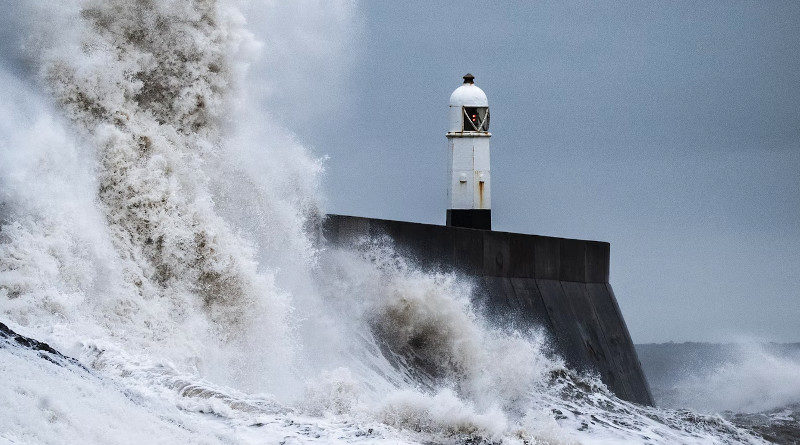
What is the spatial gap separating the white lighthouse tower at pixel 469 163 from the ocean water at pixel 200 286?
4.90 metres

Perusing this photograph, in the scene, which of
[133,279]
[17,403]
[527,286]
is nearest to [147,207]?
[133,279]

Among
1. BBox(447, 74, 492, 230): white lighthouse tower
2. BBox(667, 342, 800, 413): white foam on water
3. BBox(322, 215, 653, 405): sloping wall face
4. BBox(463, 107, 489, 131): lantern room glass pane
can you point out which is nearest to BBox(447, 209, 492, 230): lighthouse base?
BBox(447, 74, 492, 230): white lighthouse tower

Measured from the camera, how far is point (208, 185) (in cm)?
914

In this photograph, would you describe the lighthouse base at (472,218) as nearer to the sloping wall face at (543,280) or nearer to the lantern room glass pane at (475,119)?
the lantern room glass pane at (475,119)

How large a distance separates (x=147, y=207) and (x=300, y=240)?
69.3 inches

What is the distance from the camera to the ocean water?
21.6 feet

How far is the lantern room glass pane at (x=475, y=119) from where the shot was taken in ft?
56.0

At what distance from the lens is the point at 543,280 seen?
14086 mm

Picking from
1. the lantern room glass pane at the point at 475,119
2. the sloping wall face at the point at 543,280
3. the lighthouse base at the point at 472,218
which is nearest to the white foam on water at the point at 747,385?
the sloping wall face at the point at 543,280

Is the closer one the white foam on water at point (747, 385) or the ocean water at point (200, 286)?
the ocean water at point (200, 286)

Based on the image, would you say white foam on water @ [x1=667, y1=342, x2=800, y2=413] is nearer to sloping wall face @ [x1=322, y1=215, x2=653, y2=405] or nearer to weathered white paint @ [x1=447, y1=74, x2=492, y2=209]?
sloping wall face @ [x1=322, y1=215, x2=653, y2=405]

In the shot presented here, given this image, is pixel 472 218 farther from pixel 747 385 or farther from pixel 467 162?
pixel 747 385

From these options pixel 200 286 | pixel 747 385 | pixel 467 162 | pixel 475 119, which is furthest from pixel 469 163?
pixel 200 286

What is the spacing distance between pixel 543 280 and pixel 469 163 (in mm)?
3227
